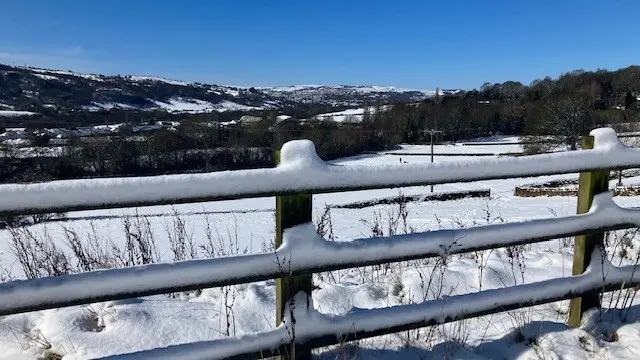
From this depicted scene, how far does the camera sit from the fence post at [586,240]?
2.81 metres

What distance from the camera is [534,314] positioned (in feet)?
10.4

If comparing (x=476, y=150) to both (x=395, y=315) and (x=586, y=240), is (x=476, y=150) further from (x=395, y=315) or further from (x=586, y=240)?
(x=395, y=315)

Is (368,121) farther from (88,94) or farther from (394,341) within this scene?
(88,94)

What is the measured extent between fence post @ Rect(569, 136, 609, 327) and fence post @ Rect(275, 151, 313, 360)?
1.71m

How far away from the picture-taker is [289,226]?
2.20 meters

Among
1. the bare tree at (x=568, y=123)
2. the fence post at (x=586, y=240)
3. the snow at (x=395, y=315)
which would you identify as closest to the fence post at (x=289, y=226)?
the snow at (x=395, y=315)

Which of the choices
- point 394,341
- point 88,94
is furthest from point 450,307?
point 88,94

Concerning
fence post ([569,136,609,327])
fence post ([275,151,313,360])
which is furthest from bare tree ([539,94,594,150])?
fence post ([275,151,313,360])

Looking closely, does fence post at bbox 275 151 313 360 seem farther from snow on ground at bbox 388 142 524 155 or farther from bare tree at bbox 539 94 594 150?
snow on ground at bbox 388 142 524 155

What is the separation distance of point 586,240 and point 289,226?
6.17 feet

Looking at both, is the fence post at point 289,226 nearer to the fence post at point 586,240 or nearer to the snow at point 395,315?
the snow at point 395,315

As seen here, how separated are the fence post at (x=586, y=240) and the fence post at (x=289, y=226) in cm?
171

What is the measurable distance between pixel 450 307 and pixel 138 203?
1.66 meters

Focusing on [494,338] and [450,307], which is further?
[494,338]
